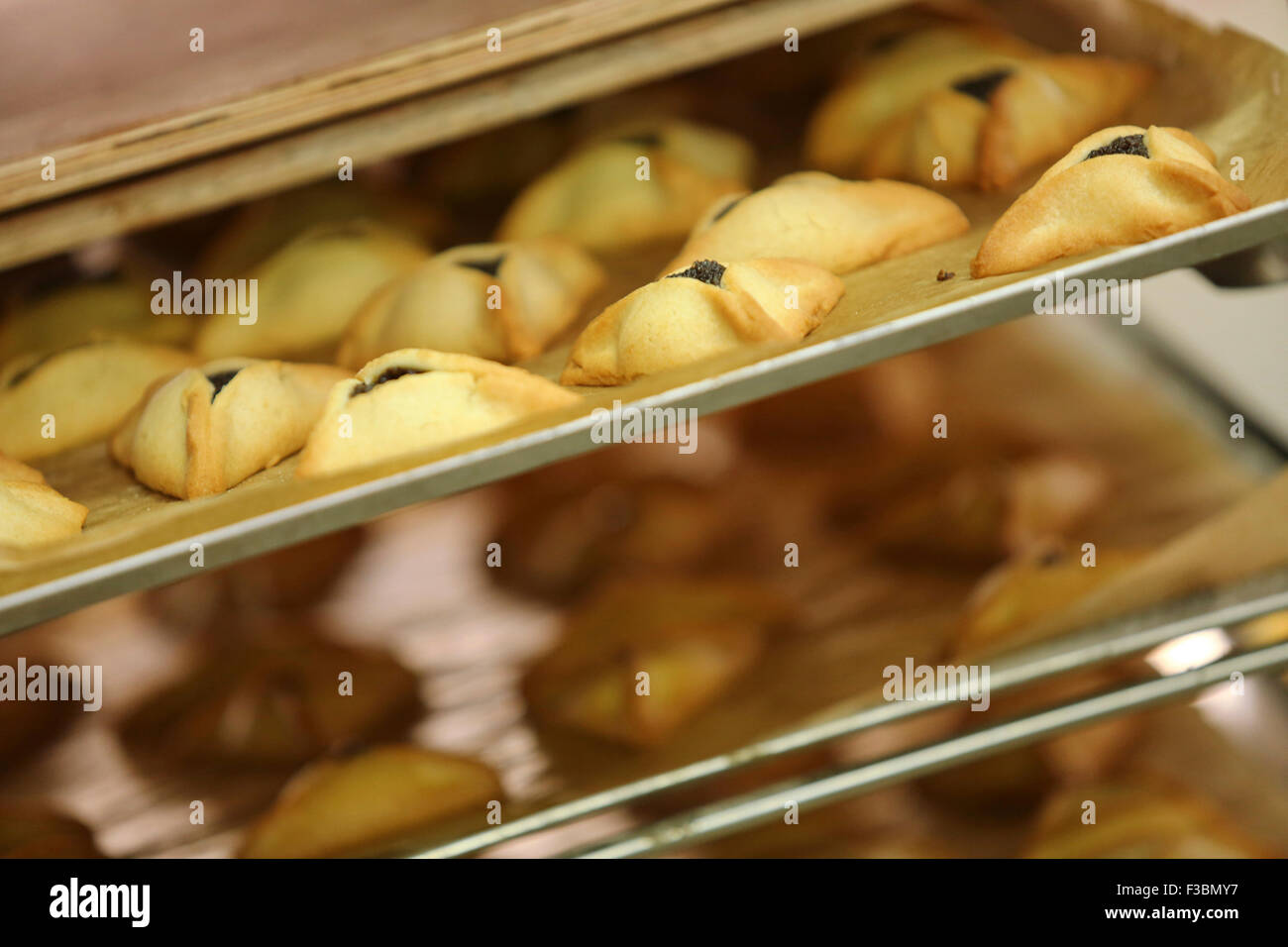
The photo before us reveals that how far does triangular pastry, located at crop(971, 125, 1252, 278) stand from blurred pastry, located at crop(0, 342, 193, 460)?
77 cm

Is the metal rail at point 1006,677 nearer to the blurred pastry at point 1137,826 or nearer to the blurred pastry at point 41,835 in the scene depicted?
the blurred pastry at point 1137,826

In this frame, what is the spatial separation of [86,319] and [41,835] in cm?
56

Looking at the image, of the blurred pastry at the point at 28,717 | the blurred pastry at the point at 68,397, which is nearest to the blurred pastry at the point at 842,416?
the blurred pastry at the point at 68,397

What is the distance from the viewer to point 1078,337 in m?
1.42

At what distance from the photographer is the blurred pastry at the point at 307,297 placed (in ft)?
3.58

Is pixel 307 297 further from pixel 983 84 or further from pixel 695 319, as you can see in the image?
pixel 983 84

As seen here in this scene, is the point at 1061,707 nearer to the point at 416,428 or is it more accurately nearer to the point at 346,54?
the point at 416,428

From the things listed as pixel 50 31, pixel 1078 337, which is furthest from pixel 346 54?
pixel 1078 337

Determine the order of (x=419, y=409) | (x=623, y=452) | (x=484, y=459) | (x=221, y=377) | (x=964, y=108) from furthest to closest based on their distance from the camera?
1. (x=623, y=452)
2. (x=964, y=108)
3. (x=221, y=377)
4. (x=419, y=409)
5. (x=484, y=459)

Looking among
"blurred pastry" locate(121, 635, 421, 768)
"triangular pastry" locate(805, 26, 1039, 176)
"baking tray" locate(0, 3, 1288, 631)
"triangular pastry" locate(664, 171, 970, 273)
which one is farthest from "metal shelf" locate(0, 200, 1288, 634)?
"triangular pastry" locate(805, 26, 1039, 176)

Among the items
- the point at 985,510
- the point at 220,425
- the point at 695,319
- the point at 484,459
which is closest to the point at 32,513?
the point at 220,425

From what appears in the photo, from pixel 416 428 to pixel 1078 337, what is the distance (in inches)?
39.7

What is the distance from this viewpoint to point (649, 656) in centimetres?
98

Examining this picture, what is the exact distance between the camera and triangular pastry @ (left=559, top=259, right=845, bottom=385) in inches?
31.7
